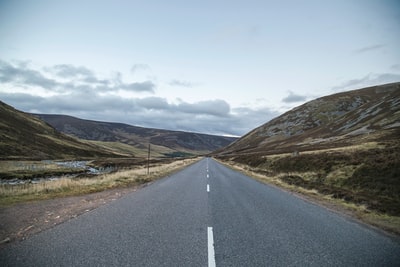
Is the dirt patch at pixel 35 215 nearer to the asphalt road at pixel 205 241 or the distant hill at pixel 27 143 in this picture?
the asphalt road at pixel 205 241

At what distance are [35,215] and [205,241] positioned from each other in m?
6.52

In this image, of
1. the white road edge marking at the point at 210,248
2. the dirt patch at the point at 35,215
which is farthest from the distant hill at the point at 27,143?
the white road edge marking at the point at 210,248

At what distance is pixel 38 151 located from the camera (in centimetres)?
8906

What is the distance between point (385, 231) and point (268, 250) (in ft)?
14.5

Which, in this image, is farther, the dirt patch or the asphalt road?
the dirt patch

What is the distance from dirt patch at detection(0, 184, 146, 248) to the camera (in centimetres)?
738

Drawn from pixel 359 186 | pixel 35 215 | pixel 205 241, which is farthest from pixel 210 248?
pixel 359 186

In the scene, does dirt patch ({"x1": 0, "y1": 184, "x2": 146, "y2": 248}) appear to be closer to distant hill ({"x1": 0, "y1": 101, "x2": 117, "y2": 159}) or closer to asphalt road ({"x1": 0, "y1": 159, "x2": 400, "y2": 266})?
asphalt road ({"x1": 0, "y1": 159, "x2": 400, "y2": 266})

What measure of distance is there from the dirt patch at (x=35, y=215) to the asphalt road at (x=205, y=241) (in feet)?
1.70

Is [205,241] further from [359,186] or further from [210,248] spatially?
[359,186]

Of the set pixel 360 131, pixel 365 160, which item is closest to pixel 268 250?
pixel 365 160

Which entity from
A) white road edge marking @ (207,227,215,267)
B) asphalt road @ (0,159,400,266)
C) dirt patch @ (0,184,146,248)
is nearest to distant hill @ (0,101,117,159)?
dirt patch @ (0,184,146,248)

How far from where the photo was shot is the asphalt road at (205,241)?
548cm

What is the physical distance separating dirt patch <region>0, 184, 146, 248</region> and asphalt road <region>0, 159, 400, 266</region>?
0.52 m
